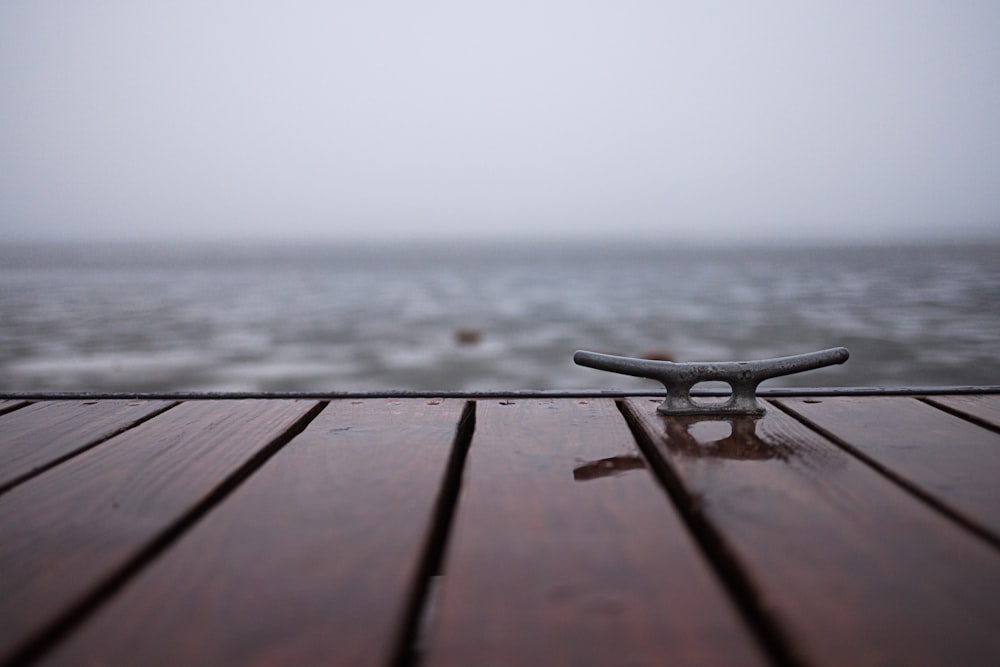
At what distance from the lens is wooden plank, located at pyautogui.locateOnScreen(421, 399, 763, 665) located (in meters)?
0.62

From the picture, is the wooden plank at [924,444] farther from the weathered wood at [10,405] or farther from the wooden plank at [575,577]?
the weathered wood at [10,405]

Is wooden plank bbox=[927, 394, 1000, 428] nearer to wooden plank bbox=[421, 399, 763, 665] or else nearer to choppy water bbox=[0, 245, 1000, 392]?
wooden plank bbox=[421, 399, 763, 665]

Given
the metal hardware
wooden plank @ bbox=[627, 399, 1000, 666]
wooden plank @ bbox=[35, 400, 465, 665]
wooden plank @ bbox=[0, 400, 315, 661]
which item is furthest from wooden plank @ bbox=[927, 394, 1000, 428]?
wooden plank @ bbox=[0, 400, 315, 661]

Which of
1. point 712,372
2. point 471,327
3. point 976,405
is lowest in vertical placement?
point 471,327

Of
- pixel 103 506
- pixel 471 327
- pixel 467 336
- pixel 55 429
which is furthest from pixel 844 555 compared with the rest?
pixel 471 327

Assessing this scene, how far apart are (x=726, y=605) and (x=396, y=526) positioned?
1.29ft

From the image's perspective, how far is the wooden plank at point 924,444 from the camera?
98 cm

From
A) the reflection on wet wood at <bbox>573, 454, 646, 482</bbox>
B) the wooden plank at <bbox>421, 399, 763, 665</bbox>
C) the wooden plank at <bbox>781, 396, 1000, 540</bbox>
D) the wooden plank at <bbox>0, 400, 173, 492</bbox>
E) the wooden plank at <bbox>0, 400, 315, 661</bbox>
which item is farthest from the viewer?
the wooden plank at <bbox>0, 400, 173, 492</bbox>

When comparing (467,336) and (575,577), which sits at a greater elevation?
(575,577)

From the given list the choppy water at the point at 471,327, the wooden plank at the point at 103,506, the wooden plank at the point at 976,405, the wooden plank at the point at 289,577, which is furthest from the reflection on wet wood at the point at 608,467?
the choppy water at the point at 471,327

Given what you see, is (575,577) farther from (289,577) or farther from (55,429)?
(55,429)

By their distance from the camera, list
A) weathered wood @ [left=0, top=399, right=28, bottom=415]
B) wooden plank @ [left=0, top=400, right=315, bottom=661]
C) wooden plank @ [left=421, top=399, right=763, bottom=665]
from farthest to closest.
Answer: weathered wood @ [left=0, top=399, right=28, bottom=415]
wooden plank @ [left=0, top=400, right=315, bottom=661]
wooden plank @ [left=421, top=399, right=763, bottom=665]

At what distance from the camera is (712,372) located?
1.39m

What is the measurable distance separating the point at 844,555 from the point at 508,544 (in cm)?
37
